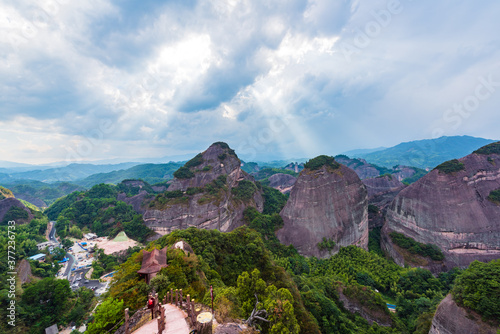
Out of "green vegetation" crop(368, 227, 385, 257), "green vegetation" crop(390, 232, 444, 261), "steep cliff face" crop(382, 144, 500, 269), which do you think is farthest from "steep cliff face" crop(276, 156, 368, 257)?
"steep cliff face" crop(382, 144, 500, 269)

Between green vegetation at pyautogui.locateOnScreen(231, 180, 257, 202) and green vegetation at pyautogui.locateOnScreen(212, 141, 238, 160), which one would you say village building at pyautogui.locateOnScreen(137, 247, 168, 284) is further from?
green vegetation at pyautogui.locateOnScreen(212, 141, 238, 160)

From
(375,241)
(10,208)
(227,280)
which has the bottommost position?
(375,241)

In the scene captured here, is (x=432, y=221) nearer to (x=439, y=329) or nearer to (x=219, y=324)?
(x=439, y=329)

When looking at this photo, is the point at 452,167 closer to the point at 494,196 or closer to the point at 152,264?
the point at 494,196

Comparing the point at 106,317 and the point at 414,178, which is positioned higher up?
the point at 414,178

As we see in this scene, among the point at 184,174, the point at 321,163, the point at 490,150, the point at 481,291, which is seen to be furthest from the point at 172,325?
the point at 490,150

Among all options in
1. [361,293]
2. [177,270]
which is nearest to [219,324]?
[177,270]

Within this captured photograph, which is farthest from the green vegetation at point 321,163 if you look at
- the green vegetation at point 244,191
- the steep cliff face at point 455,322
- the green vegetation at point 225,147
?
the green vegetation at point 225,147

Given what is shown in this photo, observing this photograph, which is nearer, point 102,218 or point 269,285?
point 269,285
